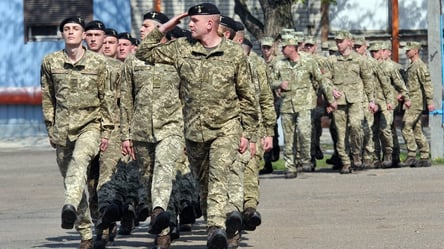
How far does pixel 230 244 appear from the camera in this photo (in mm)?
12406

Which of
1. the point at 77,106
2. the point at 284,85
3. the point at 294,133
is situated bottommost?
the point at 294,133

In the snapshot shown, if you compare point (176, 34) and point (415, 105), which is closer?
point (176, 34)

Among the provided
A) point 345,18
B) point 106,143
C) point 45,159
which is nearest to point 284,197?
point 106,143

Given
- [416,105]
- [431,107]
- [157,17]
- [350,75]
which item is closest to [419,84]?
[416,105]

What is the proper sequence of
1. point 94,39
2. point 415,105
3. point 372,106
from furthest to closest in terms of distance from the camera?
point 415,105
point 372,106
point 94,39

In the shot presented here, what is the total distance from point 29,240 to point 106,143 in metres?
1.55

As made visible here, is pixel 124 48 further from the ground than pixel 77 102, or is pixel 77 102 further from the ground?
pixel 124 48

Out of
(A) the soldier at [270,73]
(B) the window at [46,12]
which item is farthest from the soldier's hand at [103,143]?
(B) the window at [46,12]

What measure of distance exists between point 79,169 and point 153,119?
0.77 m

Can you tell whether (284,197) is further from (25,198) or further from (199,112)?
(199,112)

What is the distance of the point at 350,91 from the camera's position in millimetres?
21938

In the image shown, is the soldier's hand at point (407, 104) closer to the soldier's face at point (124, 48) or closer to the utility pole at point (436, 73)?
the utility pole at point (436, 73)

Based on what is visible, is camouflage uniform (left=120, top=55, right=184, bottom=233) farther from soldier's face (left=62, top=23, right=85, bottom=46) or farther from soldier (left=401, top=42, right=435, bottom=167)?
soldier (left=401, top=42, right=435, bottom=167)

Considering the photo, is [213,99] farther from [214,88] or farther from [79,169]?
[79,169]
